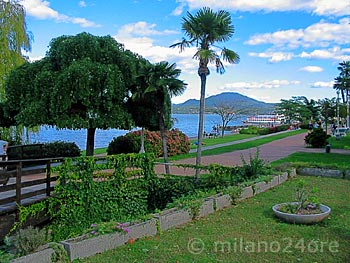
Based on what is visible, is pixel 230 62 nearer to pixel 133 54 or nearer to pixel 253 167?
pixel 253 167

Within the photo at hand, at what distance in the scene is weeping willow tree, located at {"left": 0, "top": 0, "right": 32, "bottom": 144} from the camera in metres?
16.6

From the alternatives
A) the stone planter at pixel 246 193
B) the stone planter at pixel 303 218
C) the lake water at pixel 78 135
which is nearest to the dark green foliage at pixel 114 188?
the stone planter at pixel 246 193

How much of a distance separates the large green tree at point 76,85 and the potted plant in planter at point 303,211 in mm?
7214

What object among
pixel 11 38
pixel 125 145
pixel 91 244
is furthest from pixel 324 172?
pixel 11 38

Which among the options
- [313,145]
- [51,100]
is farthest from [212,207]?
[313,145]

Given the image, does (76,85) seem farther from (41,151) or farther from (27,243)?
(27,243)

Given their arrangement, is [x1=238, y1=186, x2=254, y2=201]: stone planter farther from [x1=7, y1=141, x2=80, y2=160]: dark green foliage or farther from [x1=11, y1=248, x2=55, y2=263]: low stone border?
[x1=7, y1=141, x2=80, y2=160]: dark green foliage

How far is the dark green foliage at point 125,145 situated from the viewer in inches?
678

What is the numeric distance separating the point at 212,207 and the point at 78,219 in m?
3.34

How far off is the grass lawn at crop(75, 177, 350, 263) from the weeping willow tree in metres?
13.5

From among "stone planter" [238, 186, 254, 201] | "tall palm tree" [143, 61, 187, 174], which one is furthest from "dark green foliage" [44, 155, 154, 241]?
"stone planter" [238, 186, 254, 201]

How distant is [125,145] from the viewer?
1734 centimetres

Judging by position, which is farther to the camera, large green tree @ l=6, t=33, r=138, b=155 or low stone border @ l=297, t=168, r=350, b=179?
large green tree @ l=6, t=33, r=138, b=155

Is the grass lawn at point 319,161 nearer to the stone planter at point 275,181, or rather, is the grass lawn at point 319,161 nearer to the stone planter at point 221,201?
the stone planter at point 275,181
